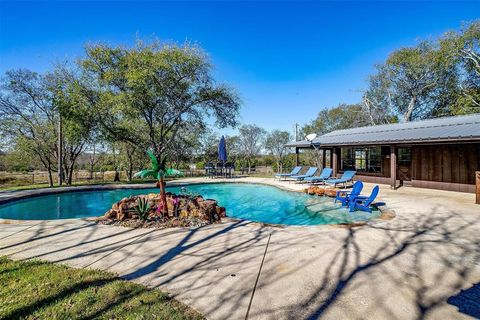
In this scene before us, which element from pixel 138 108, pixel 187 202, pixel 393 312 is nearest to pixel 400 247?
pixel 393 312

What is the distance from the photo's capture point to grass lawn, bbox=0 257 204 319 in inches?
96.3

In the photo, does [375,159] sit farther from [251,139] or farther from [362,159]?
[251,139]

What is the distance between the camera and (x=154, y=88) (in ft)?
45.7

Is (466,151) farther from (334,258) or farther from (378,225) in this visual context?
(334,258)

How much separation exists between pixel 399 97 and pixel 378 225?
2565 cm

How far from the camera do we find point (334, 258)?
3842 millimetres

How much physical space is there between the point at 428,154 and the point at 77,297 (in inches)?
589

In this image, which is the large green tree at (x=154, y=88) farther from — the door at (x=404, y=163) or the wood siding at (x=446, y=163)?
the wood siding at (x=446, y=163)

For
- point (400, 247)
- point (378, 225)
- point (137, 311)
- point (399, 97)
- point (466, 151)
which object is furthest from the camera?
point (399, 97)

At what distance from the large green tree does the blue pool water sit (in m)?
3.84

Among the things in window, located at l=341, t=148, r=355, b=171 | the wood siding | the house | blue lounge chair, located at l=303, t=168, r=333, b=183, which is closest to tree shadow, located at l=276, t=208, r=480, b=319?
the house

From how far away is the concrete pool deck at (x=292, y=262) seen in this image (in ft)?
8.64

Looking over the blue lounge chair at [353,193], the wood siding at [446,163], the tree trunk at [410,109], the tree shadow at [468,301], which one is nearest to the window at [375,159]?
the wood siding at [446,163]

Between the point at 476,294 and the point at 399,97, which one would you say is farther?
the point at 399,97
